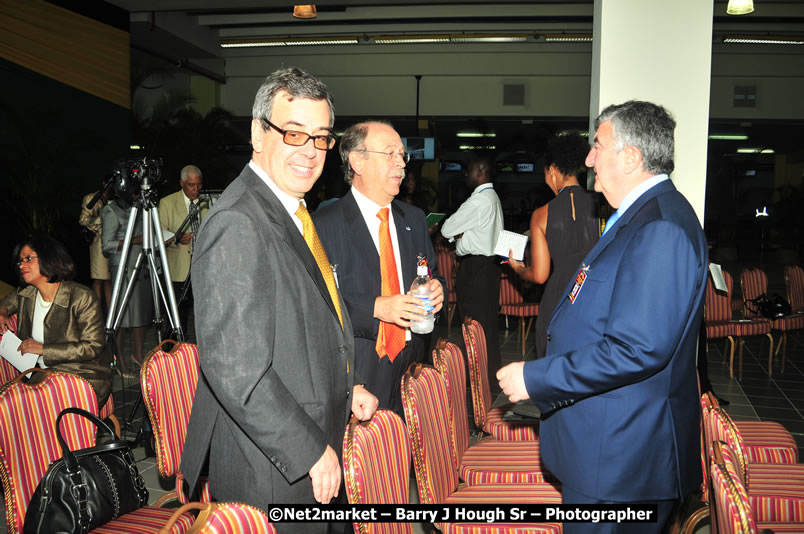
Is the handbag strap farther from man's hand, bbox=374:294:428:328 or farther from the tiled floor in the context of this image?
the tiled floor

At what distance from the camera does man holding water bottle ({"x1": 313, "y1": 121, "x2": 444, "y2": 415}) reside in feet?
8.14

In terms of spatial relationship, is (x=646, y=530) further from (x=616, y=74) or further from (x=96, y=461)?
(x=616, y=74)

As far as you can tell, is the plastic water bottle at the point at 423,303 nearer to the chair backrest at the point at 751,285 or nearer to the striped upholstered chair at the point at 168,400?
the striped upholstered chair at the point at 168,400

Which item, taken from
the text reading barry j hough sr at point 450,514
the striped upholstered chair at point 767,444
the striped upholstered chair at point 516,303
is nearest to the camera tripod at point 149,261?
the text reading barry j hough sr at point 450,514

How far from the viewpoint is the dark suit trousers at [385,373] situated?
253 centimetres

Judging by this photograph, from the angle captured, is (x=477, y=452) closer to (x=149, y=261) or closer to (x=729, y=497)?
(x=729, y=497)

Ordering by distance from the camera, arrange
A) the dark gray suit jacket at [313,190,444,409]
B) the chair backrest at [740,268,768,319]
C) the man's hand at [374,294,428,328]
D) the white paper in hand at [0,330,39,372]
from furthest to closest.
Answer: the chair backrest at [740,268,768,319], the white paper in hand at [0,330,39,372], the dark gray suit jacket at [313,190,444,409], the man's hand at [374,294,428,328]

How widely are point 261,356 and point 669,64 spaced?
329 cm

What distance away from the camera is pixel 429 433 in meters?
2.16

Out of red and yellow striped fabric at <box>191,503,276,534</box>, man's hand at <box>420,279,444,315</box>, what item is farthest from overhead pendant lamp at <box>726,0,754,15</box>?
red and yellow striped fabric at <box>191,503,276,534</box>

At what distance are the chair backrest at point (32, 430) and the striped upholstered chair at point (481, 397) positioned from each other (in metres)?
1.68

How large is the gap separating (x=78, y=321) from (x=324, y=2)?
696 centimetres

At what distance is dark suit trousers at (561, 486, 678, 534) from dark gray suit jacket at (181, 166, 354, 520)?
28.2 inches

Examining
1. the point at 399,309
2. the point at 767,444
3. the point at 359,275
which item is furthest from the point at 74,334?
the point at 767,444
